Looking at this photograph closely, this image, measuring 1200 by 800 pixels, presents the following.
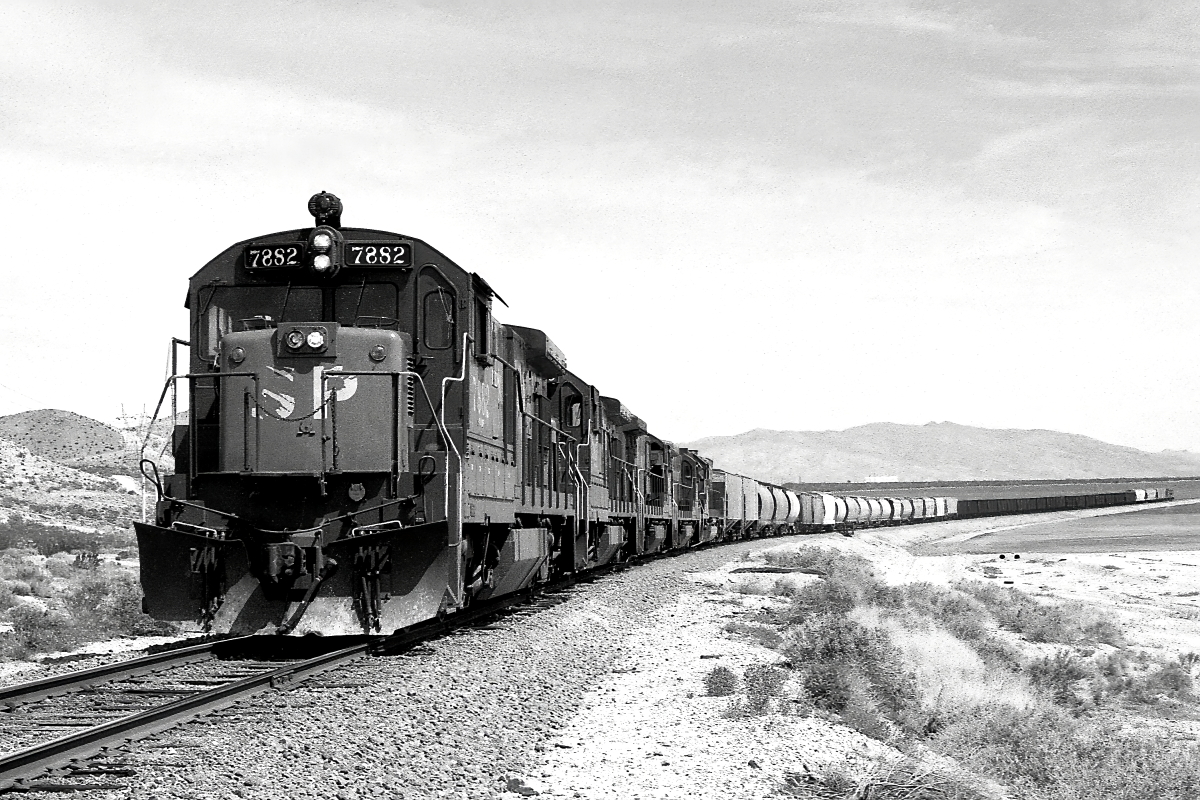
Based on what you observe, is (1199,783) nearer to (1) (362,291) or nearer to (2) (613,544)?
(1) (362,291)

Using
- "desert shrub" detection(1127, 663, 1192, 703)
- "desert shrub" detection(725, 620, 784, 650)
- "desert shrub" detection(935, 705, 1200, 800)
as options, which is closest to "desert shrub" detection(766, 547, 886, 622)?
"desert shrub" detection(725, 620, 784, 650)

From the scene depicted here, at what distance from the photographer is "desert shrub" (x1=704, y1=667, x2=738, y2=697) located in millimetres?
9516

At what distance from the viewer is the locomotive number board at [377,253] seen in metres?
10.8

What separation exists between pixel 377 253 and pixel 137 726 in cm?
526

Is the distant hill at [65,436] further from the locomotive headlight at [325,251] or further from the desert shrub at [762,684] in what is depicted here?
the desert shrub at [762,684]

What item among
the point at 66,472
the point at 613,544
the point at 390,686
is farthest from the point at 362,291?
the point at 66,472

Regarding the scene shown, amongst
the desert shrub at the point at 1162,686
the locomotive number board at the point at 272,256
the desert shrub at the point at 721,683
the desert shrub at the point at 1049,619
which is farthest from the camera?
the desert shrub at the point at 1049,619

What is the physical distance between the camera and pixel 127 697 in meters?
8.39

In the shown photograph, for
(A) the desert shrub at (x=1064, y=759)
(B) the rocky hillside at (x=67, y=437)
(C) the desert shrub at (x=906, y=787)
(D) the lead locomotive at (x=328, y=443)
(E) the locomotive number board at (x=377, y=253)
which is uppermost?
(B) the rocky hillside at (x=67, y=437)

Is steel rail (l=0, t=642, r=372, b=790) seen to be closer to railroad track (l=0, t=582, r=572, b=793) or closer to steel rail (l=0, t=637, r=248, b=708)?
railroad track (l=0, t=582, r=572, b=793)

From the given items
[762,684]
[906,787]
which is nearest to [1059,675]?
[762,684]

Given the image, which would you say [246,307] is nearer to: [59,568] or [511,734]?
[511,734]

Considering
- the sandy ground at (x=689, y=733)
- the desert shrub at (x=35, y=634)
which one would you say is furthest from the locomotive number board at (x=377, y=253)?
the desert shrub at (x=35, y=634)

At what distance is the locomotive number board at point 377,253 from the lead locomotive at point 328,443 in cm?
1
